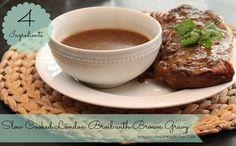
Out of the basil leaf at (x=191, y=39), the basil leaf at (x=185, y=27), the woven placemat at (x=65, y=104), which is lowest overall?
the woven placemat at (x=65, y=104)

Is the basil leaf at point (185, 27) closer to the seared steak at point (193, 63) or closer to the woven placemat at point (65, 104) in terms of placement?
the seared steak at point (193, 63)

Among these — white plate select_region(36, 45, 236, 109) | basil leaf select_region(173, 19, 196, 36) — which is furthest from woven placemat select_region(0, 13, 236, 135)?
basil leaf select_region(173, 19, 196, 36)

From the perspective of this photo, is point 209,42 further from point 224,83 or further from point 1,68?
point 1,68

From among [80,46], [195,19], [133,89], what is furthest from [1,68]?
[195,19]

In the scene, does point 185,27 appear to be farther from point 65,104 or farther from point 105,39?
point 65,104

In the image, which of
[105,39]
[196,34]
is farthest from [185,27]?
[105,39]

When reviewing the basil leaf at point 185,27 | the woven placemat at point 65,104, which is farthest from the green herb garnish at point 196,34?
the woven placemat at point 65,104
